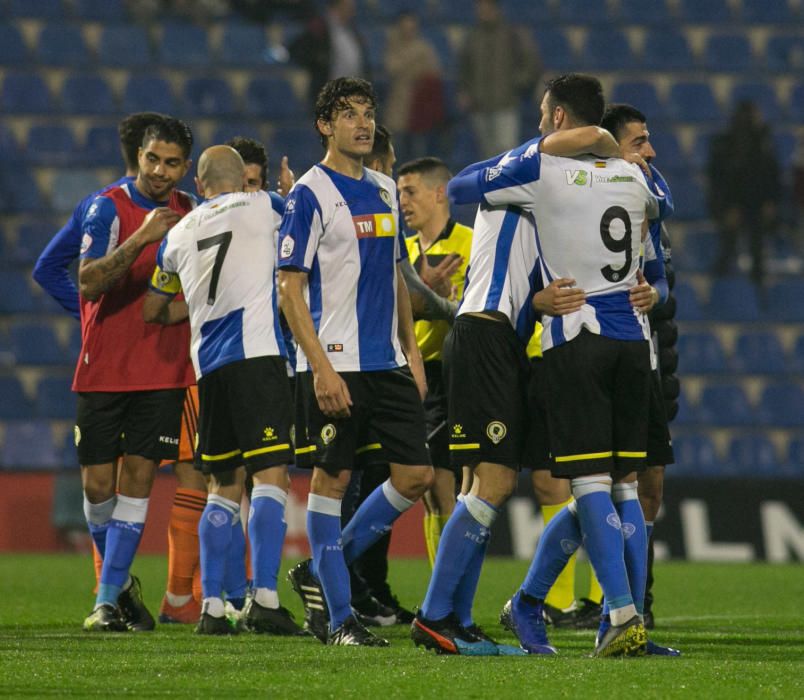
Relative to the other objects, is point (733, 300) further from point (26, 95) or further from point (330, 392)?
point (330, 392)

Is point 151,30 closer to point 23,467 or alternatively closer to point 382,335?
point 23,467

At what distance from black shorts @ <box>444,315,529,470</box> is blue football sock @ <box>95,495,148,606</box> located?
1.81 meters

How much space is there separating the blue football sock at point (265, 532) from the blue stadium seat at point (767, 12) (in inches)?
509

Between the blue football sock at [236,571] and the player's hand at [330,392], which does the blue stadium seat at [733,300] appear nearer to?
the blue football sock at [236,571]

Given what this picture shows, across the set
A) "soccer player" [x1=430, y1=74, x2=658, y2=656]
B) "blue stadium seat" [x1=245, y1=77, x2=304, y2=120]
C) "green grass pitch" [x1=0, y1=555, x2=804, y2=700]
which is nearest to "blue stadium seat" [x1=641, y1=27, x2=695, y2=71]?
"blue stadium seat" [x1=245, y1=77, x2=304, y2=120]

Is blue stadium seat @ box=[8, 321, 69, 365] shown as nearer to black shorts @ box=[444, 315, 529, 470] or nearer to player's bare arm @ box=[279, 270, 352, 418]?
player's bare arm @ box=[279, 270, 352, 418]

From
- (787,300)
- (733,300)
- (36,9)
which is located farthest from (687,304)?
(36,9)

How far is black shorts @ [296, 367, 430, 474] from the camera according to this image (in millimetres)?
5605

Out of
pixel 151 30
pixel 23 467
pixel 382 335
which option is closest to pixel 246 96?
pixel 151 30

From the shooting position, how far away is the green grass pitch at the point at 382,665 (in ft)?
14.6

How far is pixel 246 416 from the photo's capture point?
20.2 feet

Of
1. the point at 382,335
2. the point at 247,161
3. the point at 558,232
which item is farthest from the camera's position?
the point at 247,161

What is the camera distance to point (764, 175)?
49.5 ft

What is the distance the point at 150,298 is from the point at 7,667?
205cm
